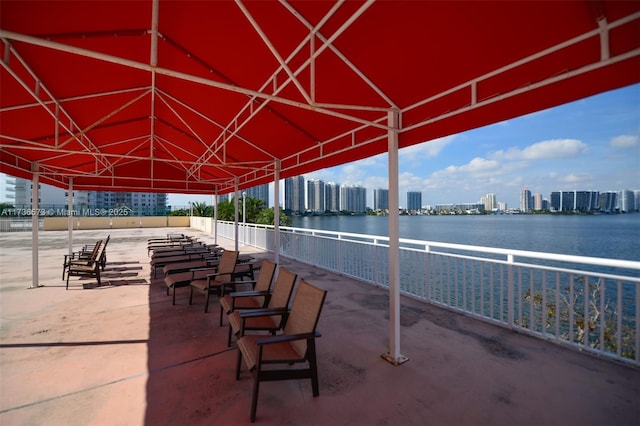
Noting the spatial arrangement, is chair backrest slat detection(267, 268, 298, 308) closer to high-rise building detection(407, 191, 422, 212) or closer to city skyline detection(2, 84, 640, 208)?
city skyline detection(2, 84, 640, 208)

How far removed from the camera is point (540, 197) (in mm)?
54062

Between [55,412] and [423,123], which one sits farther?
[423,123]

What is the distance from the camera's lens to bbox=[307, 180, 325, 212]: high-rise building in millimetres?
63875

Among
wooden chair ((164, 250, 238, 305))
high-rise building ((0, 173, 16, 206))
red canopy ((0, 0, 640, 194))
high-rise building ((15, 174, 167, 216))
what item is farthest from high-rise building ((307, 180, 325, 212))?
high-rise building ((0, 173, 16, 206))

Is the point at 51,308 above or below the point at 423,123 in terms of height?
below

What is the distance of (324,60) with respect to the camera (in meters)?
2.54

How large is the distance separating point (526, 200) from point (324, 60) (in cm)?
6506

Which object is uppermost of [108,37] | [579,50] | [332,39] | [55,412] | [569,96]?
[108,37]

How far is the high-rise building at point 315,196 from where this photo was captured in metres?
63.9

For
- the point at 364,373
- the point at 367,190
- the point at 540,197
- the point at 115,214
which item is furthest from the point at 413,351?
the point at 367,190

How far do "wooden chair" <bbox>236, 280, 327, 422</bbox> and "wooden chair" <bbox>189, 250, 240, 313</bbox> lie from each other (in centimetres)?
191

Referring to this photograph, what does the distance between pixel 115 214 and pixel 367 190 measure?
57.2 metres

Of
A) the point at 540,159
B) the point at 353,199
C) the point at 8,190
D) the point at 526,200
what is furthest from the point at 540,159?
the point at 8,190

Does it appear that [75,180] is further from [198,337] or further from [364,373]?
[364,373]
